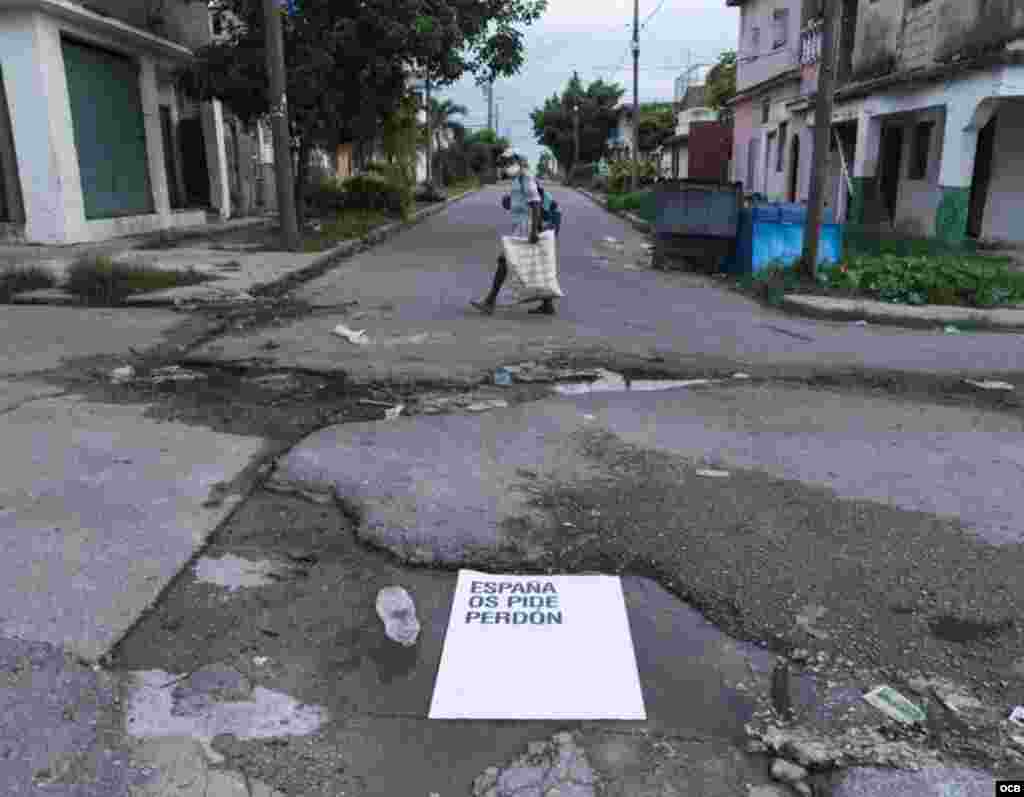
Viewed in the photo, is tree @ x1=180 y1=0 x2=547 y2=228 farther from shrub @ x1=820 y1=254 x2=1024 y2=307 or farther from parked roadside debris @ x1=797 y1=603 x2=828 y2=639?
parked roadside debris @ x1=797 y1=603 x2=828 y2=639

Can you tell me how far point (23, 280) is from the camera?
9391 mm

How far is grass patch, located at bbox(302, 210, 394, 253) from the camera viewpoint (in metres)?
14.3

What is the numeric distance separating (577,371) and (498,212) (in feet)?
70.0

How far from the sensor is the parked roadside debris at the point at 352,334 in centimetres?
743

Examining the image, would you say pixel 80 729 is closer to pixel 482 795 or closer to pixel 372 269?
pixel 482 795

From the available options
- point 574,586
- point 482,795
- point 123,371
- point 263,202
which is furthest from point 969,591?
point 263,202

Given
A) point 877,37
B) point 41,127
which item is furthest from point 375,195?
point 877,37

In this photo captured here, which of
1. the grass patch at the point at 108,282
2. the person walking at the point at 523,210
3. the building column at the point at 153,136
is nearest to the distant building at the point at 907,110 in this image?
the person walking at the point at 523,210

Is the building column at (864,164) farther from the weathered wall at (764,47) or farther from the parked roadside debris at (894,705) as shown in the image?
the parked roadside debris at (894,705)

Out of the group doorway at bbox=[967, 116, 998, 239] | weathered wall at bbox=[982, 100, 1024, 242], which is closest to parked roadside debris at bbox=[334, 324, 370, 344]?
weathered wall at bbox=[982, 100, 1024, 242]

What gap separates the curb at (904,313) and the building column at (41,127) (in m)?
9.71

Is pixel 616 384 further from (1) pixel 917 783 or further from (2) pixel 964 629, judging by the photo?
(1) pixel 917 783

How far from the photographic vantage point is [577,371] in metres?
6.60

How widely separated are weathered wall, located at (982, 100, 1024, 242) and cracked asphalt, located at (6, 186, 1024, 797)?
929cm
